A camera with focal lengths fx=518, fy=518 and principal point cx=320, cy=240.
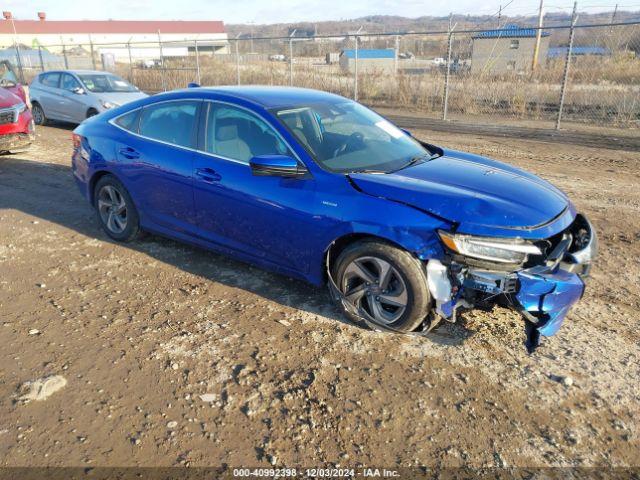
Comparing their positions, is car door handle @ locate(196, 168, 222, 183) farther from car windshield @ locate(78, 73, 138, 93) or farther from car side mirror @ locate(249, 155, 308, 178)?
car windshield @ locate(78, 73, 138, 93)

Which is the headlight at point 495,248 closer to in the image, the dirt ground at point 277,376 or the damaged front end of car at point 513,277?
the damaged front end of car at point 513,277

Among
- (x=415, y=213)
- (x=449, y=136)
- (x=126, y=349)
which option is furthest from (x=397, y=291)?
(x=449, y=136)

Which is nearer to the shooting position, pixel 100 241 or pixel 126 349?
pixel 126 349

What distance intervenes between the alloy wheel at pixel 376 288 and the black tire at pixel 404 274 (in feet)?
0.03

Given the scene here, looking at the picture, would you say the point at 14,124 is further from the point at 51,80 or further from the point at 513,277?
the point at 513,277

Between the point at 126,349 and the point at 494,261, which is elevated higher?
the point at 494,261

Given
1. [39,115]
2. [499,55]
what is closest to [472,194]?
[39,115]

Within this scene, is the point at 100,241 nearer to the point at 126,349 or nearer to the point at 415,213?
the point at 126,349

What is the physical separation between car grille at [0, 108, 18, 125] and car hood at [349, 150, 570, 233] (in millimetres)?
8073

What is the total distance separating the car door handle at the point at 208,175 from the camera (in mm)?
4352

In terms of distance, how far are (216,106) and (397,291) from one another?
2316mm

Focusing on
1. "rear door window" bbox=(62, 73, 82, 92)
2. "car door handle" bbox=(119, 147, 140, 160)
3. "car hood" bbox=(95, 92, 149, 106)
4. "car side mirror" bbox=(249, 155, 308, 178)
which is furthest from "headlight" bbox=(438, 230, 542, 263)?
"rear door window" bbox=(62, 73, 82, 92)

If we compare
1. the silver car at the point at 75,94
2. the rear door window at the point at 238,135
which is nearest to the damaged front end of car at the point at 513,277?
the rear door window at the point at 238,135

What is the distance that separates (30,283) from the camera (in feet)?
15.3
